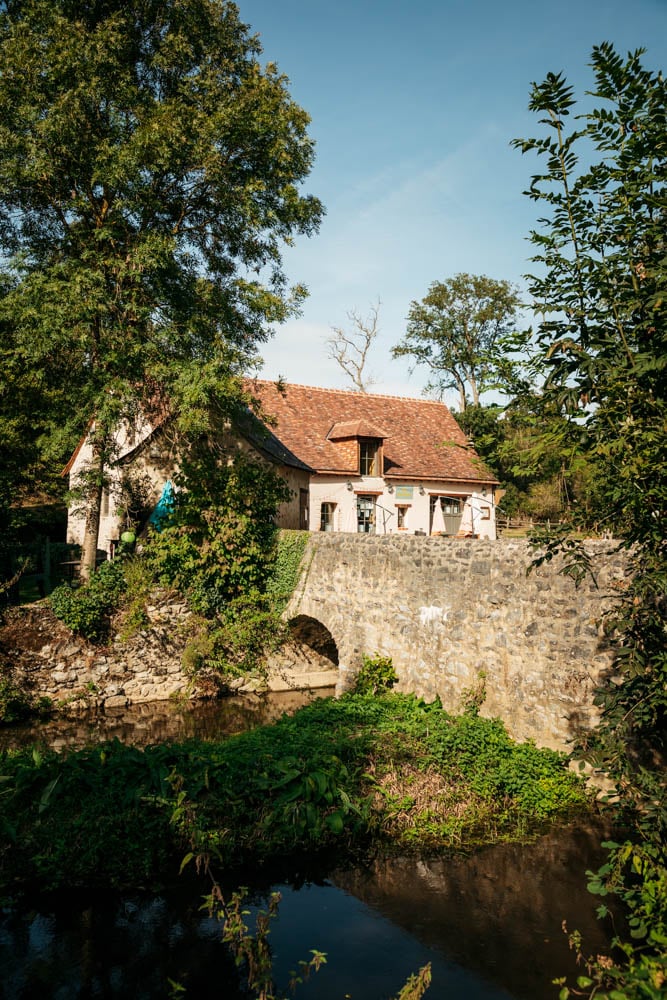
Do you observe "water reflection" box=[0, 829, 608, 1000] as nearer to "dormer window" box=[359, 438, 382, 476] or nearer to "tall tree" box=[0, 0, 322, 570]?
"tall tree" box=[0, 0, 322, 570]

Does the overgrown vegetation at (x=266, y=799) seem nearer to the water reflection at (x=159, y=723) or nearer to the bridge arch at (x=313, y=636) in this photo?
the water reflection at (x=159, y=723)

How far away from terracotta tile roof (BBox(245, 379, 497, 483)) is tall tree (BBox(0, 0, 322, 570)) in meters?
5.91

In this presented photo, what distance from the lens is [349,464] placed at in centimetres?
2288

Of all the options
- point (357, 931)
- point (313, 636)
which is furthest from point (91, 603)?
point (357, 931)

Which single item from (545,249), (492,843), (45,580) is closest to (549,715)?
(492,843)

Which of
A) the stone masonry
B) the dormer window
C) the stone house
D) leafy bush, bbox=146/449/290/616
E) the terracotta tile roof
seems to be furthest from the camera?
the dormer window

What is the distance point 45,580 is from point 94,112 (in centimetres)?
1068

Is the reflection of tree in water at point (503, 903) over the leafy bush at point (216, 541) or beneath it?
beneath

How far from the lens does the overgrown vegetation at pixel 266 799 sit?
7090 mm

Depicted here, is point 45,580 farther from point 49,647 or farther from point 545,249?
point 545,249

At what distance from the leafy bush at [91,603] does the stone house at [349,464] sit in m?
3.30

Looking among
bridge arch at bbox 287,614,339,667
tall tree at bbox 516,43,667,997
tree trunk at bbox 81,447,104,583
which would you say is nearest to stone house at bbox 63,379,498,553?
tree trunk at bbox 81,447,104,583

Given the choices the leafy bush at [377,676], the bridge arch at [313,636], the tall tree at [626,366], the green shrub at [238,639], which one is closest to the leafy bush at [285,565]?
the green shrub at [238,639]

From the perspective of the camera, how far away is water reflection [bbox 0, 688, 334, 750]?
12.0m
